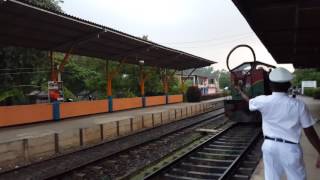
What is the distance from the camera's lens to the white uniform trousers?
392 cm

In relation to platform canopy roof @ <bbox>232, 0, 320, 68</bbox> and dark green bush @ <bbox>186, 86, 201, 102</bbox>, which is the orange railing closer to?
platform canopy roof @ <bbox>232, 0, 320, 68</bbox>

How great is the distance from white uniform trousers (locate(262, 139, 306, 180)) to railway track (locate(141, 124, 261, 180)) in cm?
411

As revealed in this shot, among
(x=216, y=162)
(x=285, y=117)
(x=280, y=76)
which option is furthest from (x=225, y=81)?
(x=285, y=117)

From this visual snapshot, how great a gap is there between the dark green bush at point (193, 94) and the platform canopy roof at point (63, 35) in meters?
13.5

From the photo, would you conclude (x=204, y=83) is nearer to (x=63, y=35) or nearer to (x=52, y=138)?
(x=63, y=35)

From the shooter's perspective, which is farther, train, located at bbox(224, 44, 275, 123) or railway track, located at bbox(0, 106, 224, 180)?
train, located at bbox(224, 44, 275, 123)

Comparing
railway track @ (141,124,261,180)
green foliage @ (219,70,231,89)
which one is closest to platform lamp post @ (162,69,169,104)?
green foliage @ (219,70,231,89)

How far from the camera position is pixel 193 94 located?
41.8 metres

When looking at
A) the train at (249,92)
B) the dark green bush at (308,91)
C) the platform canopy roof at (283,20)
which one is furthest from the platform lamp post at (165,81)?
the dark green bush at (308,91)

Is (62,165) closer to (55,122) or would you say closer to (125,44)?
(55,122)

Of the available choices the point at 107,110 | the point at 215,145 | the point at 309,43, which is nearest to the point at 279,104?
the point at 215,145

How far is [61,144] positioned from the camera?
13.2 meters

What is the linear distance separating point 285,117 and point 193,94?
37.9m

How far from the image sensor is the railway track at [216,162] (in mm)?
8828
